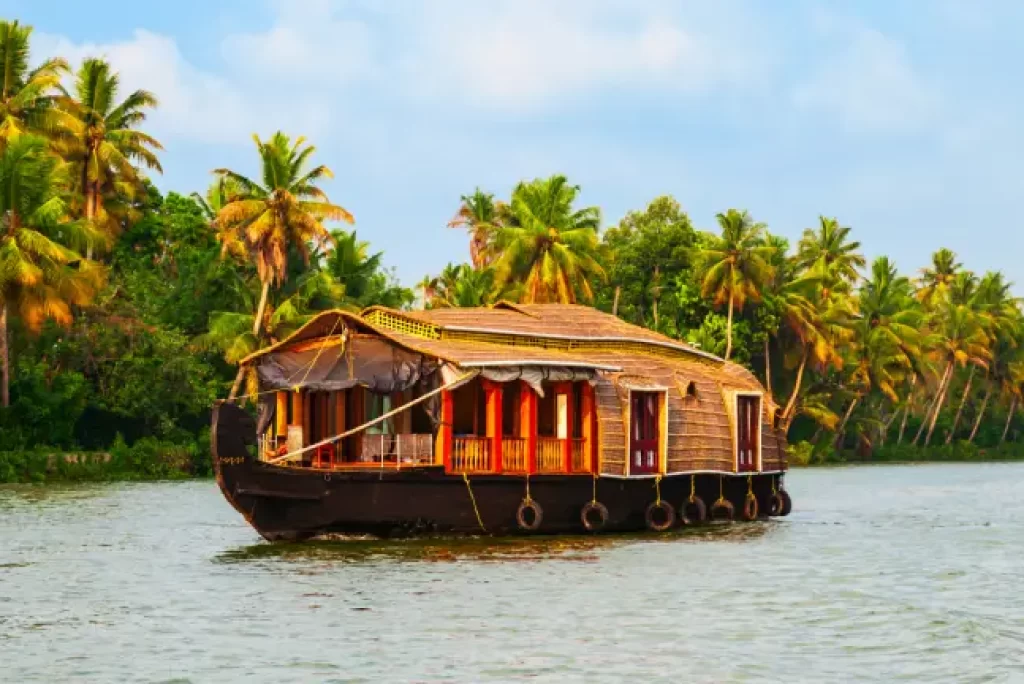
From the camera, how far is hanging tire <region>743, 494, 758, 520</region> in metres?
27.3

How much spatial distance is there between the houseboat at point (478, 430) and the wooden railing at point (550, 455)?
0.03m

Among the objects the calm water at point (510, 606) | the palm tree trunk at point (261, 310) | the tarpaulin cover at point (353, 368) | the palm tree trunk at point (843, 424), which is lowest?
the calm water at point (510, 606)

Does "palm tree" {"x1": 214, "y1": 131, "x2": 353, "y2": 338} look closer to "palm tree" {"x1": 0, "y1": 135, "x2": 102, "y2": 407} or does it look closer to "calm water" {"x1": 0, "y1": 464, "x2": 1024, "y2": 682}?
"palm tree" {"x1": 0, "y1": 135, "x2": 102, "y2": 407}

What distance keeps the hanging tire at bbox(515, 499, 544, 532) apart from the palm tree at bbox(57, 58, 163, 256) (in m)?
26.6

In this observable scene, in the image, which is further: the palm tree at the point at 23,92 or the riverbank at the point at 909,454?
the riverbank at the point at 909,454

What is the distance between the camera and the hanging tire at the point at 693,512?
25.3 meters

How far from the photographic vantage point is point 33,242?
36344 mm

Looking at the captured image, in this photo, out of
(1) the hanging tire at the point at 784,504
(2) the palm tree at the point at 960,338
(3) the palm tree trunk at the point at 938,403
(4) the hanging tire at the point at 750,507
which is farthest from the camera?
(3) the palm tree trunk at the point at 938,403

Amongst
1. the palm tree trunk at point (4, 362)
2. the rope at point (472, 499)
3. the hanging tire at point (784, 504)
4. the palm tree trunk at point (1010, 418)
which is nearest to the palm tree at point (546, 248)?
the palm tree trunk at point (4, 362)

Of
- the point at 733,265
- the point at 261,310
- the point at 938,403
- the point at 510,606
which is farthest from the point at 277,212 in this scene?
the point at 938,403

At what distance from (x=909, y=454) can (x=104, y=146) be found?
40994mm

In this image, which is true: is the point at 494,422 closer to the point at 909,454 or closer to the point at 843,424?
the point at 843,424

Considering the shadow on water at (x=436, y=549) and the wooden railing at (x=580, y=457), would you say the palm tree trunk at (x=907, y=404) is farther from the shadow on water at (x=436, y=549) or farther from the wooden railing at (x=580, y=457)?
the shadow on water at (x=436, y=549)

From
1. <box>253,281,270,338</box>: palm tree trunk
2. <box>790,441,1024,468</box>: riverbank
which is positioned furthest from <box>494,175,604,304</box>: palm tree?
<box>790,441,1024,468</box>: riverbank
